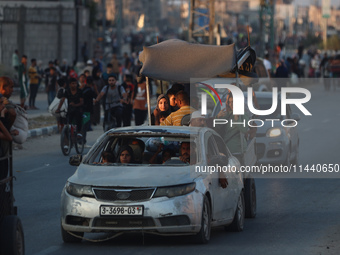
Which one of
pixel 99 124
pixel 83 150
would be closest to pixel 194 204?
pixel 83 150

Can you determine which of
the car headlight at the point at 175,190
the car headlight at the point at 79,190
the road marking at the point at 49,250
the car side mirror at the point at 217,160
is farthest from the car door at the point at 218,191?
the road marking at the point at 49,250

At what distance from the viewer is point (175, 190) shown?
10070 millimetres

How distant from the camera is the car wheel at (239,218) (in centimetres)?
1155

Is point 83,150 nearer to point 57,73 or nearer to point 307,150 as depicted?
point 307,150

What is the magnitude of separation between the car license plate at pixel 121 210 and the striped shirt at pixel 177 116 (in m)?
3.59

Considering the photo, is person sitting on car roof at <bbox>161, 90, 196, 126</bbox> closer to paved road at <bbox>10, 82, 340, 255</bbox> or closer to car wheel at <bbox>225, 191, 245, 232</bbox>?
paved road at <bbox>10, 82, 340, 255</bbox>

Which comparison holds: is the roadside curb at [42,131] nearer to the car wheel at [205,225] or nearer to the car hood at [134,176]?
the car hood at [134,176]

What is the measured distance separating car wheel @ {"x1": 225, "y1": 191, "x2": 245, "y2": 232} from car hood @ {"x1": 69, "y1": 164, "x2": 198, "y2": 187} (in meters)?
1.29

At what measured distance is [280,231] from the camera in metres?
11.7

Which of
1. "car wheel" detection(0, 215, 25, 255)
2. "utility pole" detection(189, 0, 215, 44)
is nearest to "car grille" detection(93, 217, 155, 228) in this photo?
"car wheel" detection(0, 215, 25, 255)

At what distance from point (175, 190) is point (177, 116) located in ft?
11.8

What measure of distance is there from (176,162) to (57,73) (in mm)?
24672

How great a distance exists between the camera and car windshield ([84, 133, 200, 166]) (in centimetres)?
1083

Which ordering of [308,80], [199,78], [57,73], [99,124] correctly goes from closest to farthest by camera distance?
[199,78], [99,124], [57,73], [308,80]
